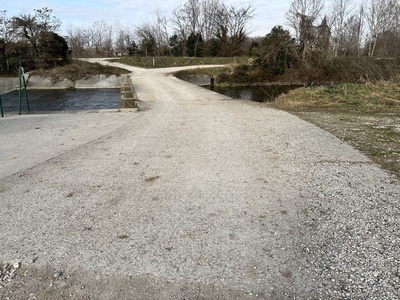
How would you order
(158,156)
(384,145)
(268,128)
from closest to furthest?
1. (158,156)
2. (384,145)
3. (268,128)

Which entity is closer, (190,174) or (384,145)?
(190,174)

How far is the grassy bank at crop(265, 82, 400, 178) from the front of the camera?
5.47 m

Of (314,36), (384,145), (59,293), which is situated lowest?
(59,293)

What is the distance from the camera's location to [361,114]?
909cm

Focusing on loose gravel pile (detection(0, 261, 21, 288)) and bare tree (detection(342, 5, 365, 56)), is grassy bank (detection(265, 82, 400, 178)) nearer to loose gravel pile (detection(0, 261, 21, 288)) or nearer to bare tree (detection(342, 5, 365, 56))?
loose gravel pile (detection(0, 261, 21, 288))

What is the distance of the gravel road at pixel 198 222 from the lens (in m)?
2.29

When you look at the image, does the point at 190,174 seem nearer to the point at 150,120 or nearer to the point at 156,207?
the point at 156,207

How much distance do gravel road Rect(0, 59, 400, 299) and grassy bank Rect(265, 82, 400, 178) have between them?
18.9 inches

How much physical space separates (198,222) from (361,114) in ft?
25.7

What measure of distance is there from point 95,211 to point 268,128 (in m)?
4.96

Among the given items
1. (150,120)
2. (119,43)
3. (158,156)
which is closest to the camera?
(158,156)

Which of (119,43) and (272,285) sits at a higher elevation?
(119,43)

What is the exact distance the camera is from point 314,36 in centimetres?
2525

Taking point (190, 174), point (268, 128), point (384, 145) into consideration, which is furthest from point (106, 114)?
point (384, 145)
